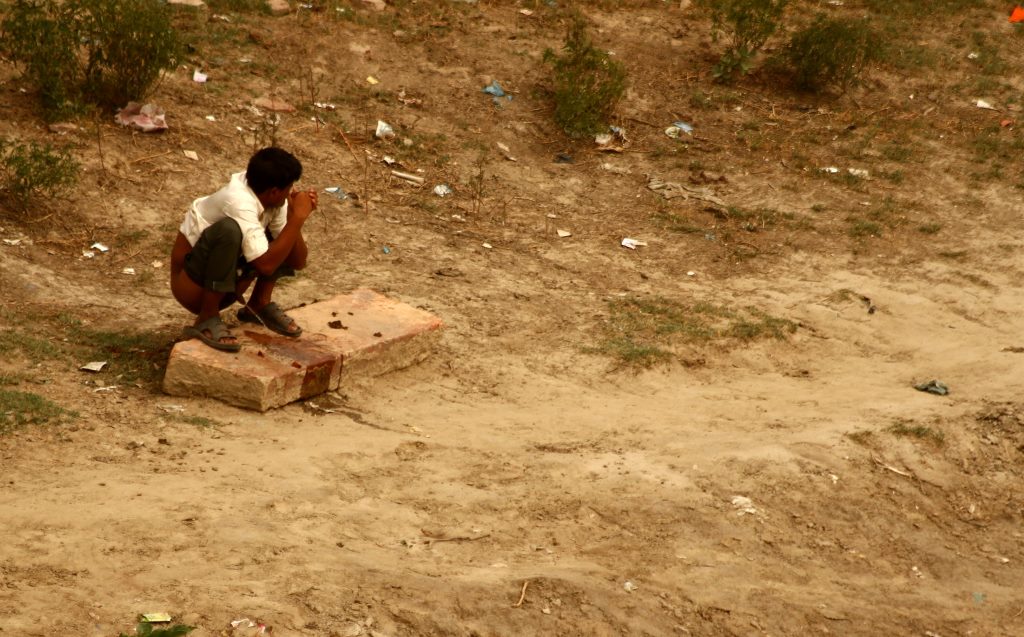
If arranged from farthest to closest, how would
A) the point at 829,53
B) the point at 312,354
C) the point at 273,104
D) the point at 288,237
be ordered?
1. the point at 829,53
2. the point at 273,104
3. the point at 312,354
4. the point at 288,237

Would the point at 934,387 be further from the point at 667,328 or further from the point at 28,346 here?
the point at 28,346

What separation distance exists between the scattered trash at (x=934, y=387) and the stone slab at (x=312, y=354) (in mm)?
2410

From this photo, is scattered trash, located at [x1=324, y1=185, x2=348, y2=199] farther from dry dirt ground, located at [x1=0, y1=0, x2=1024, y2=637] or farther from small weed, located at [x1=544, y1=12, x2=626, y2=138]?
small weed, located at [x1=544, y1=12, x2=626, y2=138]

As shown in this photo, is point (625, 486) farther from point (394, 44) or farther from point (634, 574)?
point (394, 44)

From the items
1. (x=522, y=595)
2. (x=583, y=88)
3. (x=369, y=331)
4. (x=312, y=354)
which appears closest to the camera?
(x=522, y=595)

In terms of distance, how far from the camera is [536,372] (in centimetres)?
539

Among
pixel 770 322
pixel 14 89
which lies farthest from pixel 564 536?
pixel 14 89

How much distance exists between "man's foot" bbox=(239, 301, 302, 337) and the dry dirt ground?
397 millimetres

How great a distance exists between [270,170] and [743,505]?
7.50 feet

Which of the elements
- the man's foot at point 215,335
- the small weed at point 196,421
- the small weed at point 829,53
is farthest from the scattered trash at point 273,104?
the small weed at point 829,53

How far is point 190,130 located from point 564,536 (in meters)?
4.48

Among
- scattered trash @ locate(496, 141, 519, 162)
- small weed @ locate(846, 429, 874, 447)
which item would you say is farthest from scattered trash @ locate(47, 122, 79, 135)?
small weed @ locate(846, 429, 874, 447)

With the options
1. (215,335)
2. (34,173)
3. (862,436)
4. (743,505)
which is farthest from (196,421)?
(862,436)

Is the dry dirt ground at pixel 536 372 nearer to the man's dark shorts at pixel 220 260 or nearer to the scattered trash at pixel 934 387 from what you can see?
the scattered trash at pixel 934 387
